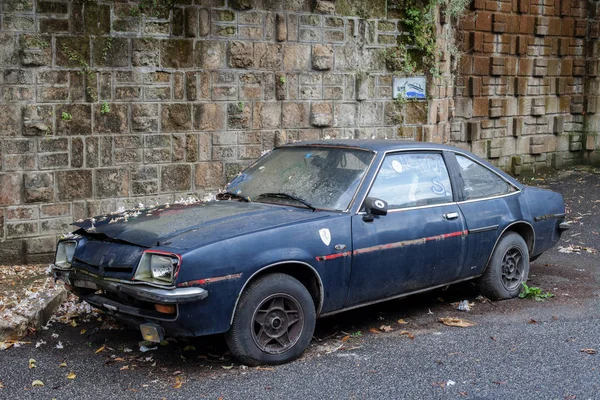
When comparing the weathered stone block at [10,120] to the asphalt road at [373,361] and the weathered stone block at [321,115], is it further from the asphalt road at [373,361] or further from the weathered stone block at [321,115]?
the weathered stone block at [321,115]

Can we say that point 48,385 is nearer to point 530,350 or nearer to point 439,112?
point 530,350

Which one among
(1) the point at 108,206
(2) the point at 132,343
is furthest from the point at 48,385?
(1) the point at 108,206

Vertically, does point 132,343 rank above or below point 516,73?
below

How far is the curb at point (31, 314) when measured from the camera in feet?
19.5

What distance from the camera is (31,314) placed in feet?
20.2

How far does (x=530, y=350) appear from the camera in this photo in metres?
5.65

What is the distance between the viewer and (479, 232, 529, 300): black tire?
6926 mm

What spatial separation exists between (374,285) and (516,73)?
10.6 meters

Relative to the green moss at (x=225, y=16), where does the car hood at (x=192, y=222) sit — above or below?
below

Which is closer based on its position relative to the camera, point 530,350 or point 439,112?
point 530,350

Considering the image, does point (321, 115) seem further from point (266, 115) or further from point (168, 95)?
point (168, 95)

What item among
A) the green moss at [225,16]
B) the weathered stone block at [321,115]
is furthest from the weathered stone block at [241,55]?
the weathered stone block at [321,115]

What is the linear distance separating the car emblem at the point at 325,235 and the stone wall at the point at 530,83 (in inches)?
364

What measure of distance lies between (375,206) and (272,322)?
117 centimetres
